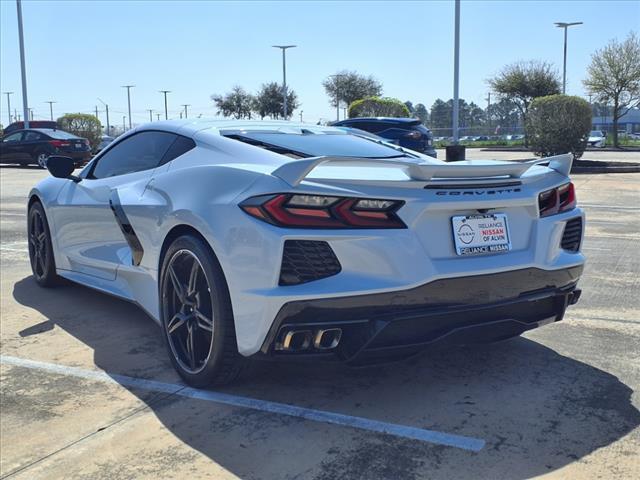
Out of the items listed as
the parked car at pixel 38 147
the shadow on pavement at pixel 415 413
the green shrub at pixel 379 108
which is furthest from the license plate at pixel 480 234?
the green shrub at pixel 379 108

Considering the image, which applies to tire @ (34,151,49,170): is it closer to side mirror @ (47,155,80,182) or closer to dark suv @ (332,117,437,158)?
side mirror @ (47,155,80,182)

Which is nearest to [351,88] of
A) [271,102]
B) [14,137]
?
[271,102]

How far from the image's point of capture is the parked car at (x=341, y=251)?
282cm

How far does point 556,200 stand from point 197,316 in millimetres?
1864

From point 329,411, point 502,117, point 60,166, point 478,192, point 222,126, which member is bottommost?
point 329,411

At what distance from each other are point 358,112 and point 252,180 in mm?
25364

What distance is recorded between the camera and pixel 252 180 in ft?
9.89

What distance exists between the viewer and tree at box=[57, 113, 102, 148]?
109 ft

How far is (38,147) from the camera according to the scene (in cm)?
2264

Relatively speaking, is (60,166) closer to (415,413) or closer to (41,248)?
(41,248)

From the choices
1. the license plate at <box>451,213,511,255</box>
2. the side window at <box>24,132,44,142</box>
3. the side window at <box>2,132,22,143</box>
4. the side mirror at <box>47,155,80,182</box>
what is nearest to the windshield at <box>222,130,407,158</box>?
the license plate at <box>451,213,511,255</box>

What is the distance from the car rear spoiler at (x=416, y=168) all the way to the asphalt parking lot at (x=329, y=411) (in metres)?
1.03

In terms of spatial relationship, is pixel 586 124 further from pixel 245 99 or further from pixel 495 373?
pixel 245 99

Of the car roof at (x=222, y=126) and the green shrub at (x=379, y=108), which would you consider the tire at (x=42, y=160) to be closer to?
the car roof at (x=222, y=126)
